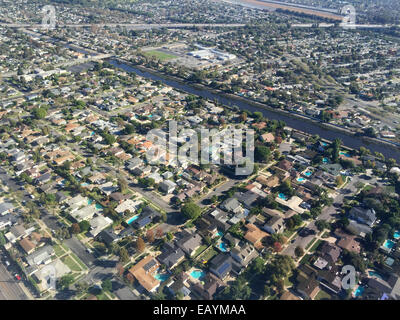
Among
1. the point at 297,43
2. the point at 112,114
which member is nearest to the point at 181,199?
the point at 112,114

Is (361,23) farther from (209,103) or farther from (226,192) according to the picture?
(226,192)

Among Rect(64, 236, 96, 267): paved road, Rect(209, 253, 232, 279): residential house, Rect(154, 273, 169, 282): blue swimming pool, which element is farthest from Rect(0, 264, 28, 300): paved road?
Rect(209, 253, 232, 279): residential house

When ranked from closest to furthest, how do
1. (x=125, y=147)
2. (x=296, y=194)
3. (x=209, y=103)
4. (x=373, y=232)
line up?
(x=373, y=232) → (x=296, y=194) → (x=125, y=147) → (x=209, y=103)

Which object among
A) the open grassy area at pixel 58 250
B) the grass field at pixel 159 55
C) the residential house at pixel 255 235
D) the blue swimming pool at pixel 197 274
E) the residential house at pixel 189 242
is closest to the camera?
the blue swimming pool at pixel 197 274

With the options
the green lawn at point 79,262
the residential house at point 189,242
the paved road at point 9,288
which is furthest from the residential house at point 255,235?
the paved road at point 9,288

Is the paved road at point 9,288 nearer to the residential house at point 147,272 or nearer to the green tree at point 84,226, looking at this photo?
the green tree at point 84,226

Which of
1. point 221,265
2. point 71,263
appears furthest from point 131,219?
point 221,265

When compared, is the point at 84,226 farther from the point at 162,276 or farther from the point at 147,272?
the point at 162,276
